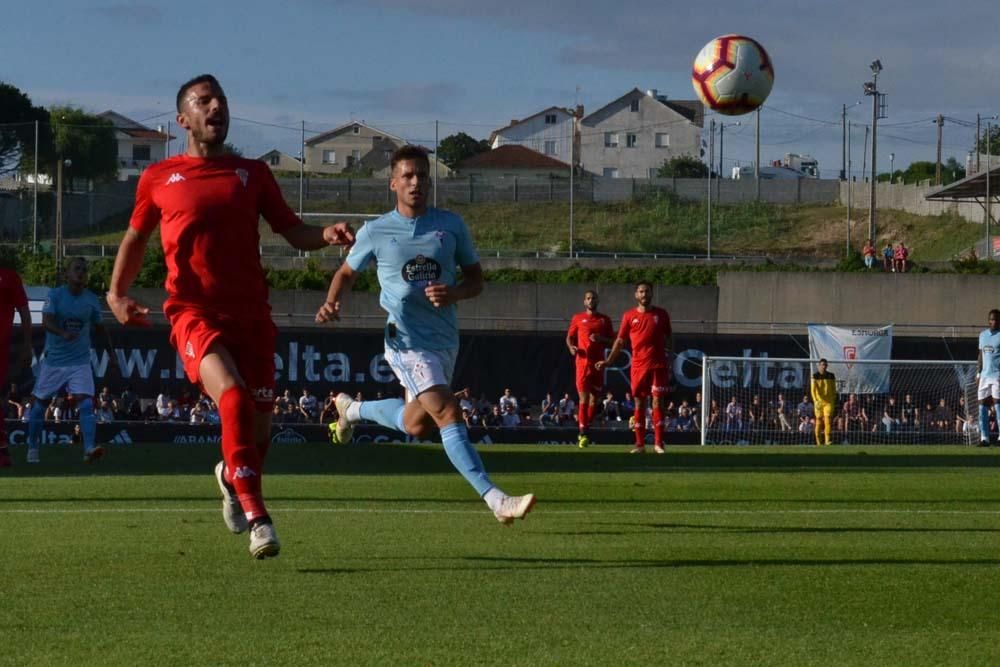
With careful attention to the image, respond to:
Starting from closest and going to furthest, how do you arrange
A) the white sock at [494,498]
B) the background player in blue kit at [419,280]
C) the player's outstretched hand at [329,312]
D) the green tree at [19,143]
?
the white sock at [494,498] → the player's outstretched hand at [329,312] → the background player in blue kit at [419,280] → the green tree at [19,143]

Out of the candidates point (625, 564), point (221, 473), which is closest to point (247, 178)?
point (221, 473)

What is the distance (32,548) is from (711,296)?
38688 millimetres

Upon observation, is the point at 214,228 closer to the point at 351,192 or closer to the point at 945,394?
the point at 945,394

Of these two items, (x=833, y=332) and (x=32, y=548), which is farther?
(x=833, y=332)

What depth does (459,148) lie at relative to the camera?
12056cm

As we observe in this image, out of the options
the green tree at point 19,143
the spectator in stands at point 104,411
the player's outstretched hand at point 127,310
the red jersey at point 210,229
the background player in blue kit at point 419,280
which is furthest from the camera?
the green tree at point 19,143

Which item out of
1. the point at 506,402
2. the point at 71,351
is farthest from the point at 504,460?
the point at 506,402

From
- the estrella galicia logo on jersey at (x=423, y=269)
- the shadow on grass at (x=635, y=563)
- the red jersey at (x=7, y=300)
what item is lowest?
the shadow on grass at (x=635, y=563)

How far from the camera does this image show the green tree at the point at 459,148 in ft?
390

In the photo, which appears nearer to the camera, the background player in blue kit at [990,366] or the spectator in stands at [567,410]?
the background player in blue kit at [990,366]

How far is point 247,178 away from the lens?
6977 mm

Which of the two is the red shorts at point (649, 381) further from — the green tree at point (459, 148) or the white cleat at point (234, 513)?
the green tree at point (459, 148)

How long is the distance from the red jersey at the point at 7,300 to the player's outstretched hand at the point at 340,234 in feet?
28.2

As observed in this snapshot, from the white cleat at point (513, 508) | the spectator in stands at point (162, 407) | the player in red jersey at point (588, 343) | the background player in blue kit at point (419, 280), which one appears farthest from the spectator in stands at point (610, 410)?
the white cleat at point (513, 508)
